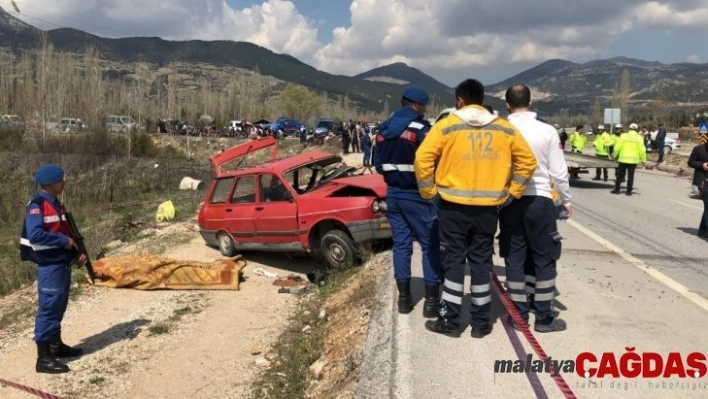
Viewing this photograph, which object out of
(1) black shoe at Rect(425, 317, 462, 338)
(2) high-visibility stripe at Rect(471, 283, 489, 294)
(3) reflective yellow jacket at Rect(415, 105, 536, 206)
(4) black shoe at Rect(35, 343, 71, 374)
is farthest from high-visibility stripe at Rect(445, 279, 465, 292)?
(4) black shoe at Rect(35, 343, 71, 374)

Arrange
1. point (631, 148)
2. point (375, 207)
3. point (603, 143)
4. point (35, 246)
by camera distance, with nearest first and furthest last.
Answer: point (35, 246) < point (375, 207) < point (631, 148) < point (603, 143)

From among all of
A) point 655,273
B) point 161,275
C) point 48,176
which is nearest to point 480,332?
point 655,273

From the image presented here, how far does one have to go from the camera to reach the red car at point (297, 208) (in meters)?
8.08

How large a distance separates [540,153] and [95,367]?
5264 mm

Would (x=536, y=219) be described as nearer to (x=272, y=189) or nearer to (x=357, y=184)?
(x=357, y=184)

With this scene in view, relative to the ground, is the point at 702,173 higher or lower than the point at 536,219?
higher

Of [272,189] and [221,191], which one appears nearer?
[272,189]

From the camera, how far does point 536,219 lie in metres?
4.39

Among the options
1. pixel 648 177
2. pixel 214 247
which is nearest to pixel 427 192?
pixel 214 247

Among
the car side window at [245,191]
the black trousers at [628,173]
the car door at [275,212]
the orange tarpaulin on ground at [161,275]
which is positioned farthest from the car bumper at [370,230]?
the black trousers at [628,173]

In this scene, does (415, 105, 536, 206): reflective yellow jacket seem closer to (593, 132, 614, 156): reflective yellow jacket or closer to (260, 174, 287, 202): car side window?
(260, 174, 287, 202): car side window

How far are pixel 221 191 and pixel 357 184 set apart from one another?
3.35 metres

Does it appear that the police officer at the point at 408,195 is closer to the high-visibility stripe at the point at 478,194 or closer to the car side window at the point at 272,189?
the high-visibility stripe at the point at 478,194

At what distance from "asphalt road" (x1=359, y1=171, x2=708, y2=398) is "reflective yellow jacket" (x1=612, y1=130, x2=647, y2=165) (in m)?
5.57
